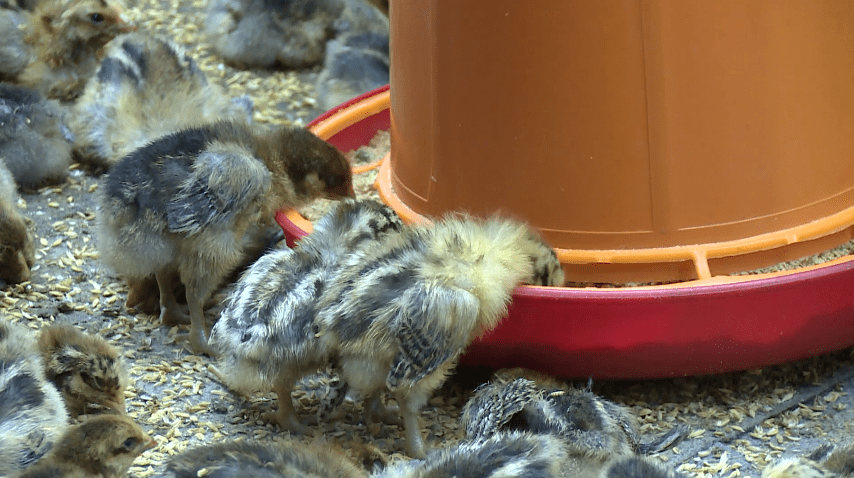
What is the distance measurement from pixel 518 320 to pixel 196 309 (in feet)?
4.20

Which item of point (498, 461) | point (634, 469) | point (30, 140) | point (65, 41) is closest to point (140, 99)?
point (30, 140)

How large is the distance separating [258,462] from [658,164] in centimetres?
152

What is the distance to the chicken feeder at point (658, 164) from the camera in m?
3.27

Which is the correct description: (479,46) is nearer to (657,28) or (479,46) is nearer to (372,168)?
(657,28)

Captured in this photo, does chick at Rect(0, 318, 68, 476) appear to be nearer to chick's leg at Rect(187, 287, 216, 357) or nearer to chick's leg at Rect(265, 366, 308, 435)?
chick's leg at Rect(265, 366, 308, 435)

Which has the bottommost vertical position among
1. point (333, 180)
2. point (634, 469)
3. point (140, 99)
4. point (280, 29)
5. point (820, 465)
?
point (820, 465)

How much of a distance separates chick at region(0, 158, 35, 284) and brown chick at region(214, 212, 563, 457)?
133 cm

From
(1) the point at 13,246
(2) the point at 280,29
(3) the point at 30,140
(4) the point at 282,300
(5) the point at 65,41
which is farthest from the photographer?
(2) the point at 280,29

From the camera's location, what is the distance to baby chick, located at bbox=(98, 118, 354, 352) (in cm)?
382

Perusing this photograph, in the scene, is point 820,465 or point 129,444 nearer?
point 820,465

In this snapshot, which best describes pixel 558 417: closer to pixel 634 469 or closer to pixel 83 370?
pixel 634 469

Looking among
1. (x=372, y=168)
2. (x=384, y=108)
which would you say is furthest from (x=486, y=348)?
(x=384, y=108)

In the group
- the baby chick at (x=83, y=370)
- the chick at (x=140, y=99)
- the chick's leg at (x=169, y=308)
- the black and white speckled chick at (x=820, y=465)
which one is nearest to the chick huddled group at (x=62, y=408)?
the baby chick at (x=83, y=370)

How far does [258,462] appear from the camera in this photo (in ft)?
8.81
